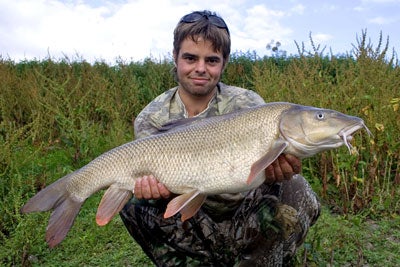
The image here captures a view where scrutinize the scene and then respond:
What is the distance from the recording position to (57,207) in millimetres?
2578

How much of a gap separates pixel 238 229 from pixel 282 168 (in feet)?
1.94

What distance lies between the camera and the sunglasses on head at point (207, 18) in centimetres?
333

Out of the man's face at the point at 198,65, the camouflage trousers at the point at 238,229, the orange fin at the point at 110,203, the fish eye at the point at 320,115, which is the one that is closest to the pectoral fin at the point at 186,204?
the orange fin at the point at 110,203

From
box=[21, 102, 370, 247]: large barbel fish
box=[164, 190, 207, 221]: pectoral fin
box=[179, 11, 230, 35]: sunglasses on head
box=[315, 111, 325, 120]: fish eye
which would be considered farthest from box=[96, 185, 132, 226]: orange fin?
A: box=[179, 11, 230, 35]: sunglasses on head

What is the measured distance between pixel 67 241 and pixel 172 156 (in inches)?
84.3

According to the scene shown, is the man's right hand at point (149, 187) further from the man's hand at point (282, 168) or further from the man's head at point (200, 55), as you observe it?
the man's head at point (200, 55)

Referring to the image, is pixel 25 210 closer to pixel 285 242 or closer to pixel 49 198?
pixel 49 198

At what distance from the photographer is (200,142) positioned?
2527 mm

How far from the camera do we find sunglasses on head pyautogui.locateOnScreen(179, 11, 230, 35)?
3.33 m

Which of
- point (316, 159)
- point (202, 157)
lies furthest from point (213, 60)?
point (316, 159)

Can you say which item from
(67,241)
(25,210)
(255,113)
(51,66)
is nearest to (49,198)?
A: (25,210)

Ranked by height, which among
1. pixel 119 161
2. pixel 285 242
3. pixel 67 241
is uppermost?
pixel 119 161

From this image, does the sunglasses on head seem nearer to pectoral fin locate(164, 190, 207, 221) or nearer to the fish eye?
the fish eye

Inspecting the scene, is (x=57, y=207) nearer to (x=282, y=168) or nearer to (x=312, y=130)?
(x=282, y=168)
